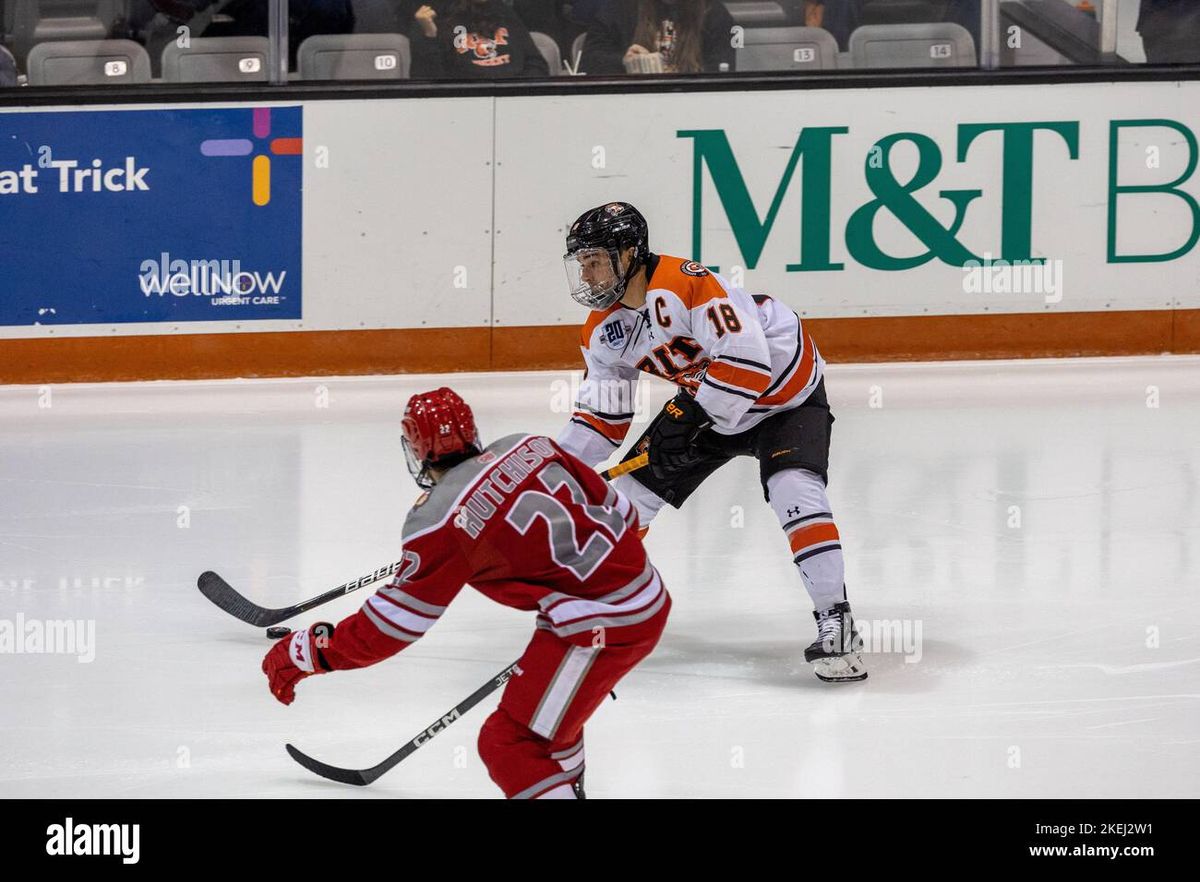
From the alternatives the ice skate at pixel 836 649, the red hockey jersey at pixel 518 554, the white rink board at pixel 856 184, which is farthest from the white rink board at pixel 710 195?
the red hockey jersey at pixel 518 554

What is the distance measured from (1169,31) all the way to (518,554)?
627cm

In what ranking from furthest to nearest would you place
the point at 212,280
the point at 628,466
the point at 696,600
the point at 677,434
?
1. the point at 212,280
2. the point at 696,600
3. the point at 628,466
4. the point at 677,434

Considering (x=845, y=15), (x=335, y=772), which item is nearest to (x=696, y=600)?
(x=335, y=772)

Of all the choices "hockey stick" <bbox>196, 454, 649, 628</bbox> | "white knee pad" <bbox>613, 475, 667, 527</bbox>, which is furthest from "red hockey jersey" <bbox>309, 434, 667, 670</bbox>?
"white knee pad" <bbox>613, 475, 667, 527</bbox>

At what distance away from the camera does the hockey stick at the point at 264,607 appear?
4586 mm

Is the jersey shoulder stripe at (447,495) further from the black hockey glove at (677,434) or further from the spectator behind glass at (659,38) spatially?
the spectator behind glass at (659,38)

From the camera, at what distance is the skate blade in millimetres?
4281

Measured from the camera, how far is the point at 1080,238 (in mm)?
8312

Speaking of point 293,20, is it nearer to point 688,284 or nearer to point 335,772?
point 688,284

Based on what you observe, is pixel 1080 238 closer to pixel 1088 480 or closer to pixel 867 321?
pixel 867 321

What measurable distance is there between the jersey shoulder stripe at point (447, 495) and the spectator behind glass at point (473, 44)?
16.9 ft

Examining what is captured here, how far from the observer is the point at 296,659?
318 centimetres

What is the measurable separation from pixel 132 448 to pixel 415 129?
6.59 feet
